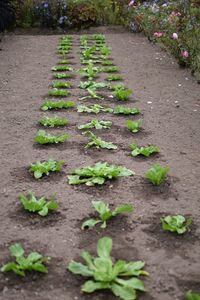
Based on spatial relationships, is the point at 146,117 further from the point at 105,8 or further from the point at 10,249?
the point at 105,8

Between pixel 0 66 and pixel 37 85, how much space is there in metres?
1.71

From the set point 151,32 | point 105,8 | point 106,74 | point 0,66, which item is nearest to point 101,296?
point 106,74

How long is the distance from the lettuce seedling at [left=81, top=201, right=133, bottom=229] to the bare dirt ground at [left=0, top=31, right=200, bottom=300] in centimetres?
6

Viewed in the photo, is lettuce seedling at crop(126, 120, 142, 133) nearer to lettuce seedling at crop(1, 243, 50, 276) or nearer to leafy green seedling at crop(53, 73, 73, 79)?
lettuce seedling at crop(1, 243, 50, 276)

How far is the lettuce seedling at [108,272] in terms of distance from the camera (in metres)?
2.35

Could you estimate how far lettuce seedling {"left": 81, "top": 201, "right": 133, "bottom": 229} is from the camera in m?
3.00

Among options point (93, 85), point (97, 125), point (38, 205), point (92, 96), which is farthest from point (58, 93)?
point (38, 205)

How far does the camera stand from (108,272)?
2424 mm

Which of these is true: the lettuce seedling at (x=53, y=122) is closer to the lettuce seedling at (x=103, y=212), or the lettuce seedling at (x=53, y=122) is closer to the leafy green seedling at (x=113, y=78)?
the lettuce seedling at (x=103, y=212)

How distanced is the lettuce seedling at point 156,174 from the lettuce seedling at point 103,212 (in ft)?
1.66

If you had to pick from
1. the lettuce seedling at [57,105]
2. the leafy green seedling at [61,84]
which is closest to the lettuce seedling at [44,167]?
the lettuce seedling at [57,105]

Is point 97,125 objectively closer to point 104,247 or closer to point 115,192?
point 115,192

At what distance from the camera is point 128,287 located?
7.70 ft

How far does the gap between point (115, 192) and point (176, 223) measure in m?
0.67
